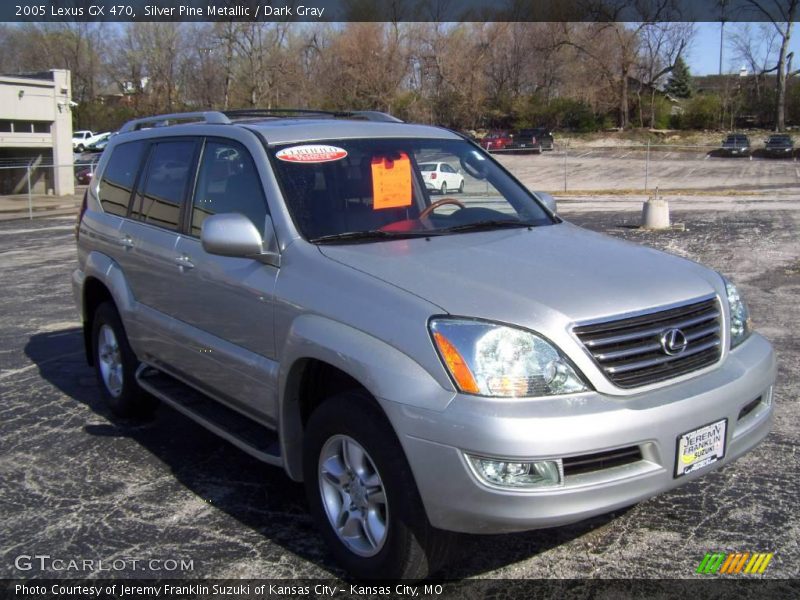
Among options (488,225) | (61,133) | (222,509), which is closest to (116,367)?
(222,509)

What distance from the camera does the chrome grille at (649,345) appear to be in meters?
3.01

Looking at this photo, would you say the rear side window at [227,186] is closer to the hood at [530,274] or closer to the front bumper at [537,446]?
the hood at [530,274]

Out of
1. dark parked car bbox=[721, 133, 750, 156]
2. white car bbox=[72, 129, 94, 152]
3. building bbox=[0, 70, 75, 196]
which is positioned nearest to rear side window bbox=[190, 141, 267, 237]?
building bbox=[0, 70, 75, 196]

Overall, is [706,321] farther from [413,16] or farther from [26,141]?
[413,16]

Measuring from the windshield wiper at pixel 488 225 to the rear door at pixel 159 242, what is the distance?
153 centimetres

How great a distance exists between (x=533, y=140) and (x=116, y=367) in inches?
2155

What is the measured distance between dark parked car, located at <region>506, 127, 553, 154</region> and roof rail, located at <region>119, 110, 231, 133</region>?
50590 mm

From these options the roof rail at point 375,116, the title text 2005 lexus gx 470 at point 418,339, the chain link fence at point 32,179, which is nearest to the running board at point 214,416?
the title text 2005 lexus gx 470 at point 418,339

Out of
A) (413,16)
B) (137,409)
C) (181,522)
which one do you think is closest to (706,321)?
(181,522)

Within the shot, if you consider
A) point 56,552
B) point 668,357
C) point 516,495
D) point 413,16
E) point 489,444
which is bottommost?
point 56,552

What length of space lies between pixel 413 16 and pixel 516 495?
6932 cm

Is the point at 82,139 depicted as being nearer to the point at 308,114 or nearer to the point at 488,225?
the point at 308,114

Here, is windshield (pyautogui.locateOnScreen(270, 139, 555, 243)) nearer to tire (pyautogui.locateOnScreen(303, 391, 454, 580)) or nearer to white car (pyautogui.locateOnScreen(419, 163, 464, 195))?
white car (pyautogui.locateOnScreen(419, 163, 464, 195))

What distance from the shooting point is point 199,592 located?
3.39 meters
